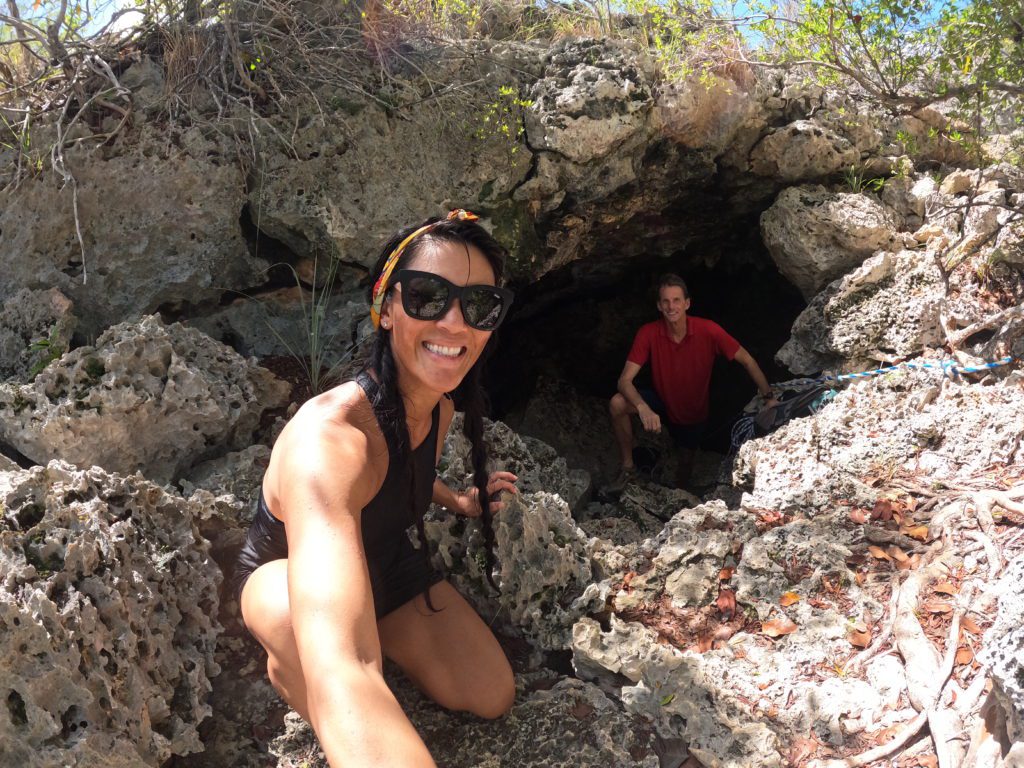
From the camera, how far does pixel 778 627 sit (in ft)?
8.54

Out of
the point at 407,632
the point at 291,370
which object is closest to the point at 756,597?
the point at 407,632

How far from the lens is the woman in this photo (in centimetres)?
155

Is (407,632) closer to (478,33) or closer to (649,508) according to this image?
(649,508)

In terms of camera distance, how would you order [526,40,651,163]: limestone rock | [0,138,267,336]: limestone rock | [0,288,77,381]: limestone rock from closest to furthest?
1. [0,288,77,381]: limestone rock
2. [0,138,267,336]: limestone rock
3. [526,40,651,163]: limestone rock

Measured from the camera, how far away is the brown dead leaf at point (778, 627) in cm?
258

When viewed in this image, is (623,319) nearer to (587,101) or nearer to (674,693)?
(587,101)

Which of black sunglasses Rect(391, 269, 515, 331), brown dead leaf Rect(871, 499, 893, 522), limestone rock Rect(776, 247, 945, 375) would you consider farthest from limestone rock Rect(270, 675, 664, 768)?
limestone rock Rect(776, 247, 945, 375)

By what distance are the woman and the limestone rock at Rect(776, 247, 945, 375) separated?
2.70 metres

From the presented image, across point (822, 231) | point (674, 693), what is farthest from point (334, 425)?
point (822, 231)

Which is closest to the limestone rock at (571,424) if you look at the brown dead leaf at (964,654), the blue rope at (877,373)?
the blue rope at (877,373)

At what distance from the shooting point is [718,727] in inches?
88.1

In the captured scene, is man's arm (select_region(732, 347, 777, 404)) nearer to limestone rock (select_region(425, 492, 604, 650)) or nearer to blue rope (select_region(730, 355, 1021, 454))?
blue rope (select_region(730, 355, 1021, 454))

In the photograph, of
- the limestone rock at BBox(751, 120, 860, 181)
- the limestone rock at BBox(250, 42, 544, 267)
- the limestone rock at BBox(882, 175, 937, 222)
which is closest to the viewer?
the limestone rock at BBox(250, 42, 544, 267)

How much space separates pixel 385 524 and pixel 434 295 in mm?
720
